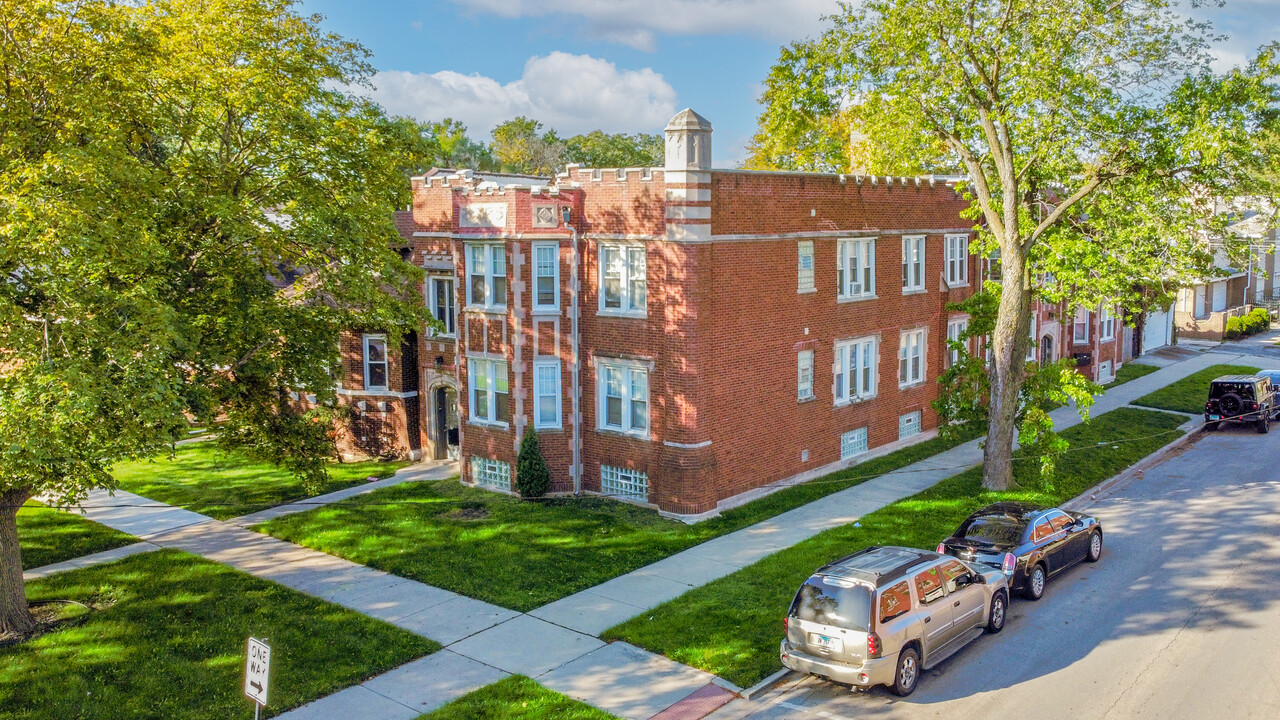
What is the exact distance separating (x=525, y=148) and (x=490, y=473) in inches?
2197

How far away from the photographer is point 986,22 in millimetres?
20828

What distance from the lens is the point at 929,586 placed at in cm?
1373

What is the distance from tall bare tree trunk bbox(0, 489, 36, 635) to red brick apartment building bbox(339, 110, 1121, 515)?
10.8m

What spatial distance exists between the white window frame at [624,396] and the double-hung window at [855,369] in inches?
253

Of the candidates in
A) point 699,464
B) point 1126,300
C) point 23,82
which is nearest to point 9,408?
point 23,82

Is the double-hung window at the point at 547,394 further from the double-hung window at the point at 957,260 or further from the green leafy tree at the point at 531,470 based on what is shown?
the double-hung window at the point at 957,260

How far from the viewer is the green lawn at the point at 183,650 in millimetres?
13234

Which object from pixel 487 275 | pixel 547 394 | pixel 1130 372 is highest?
pixel 487 275

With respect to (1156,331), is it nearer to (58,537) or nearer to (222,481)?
(222,481)

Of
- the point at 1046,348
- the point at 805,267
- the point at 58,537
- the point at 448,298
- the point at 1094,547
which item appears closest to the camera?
the point at 1094,547

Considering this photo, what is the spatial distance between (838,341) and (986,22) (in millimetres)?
8779

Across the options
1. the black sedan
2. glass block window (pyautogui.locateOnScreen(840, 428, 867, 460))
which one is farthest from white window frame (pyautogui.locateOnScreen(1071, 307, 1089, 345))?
the black sedan

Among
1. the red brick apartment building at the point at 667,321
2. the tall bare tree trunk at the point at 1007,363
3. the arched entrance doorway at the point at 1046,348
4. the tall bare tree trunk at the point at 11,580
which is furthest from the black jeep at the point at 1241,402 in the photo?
the tall bare tree trunk at the point at 11,580

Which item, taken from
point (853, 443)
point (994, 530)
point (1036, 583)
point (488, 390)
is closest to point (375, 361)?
point (488, 390)
